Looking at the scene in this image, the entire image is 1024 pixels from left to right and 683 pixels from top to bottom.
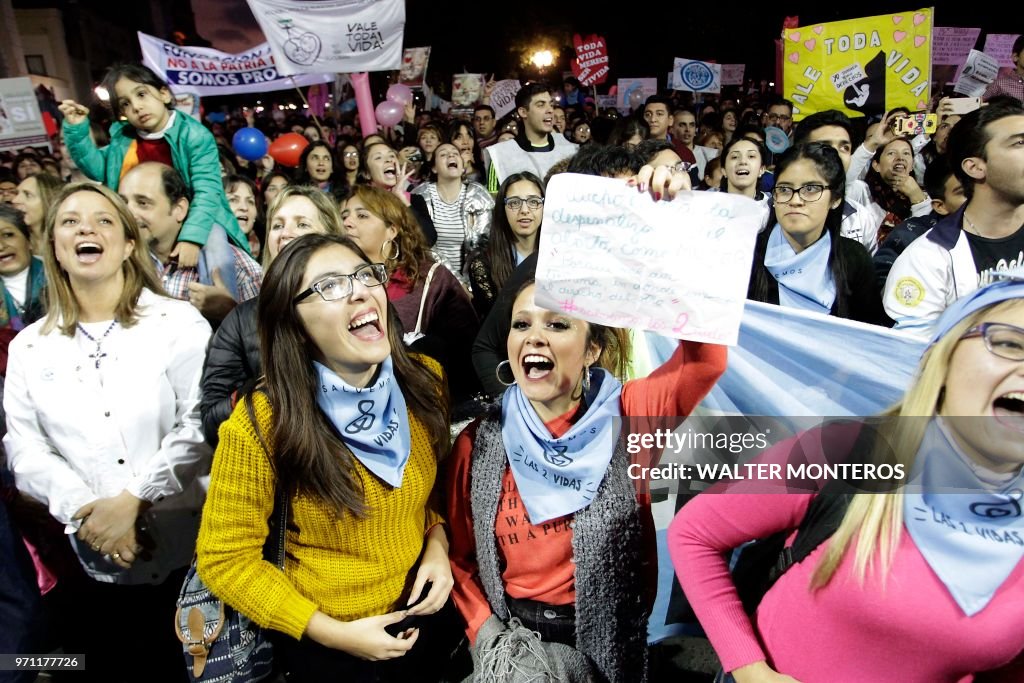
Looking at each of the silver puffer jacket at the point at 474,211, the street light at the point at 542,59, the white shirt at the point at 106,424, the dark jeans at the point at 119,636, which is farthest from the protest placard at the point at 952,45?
the street light at the point at 542,59

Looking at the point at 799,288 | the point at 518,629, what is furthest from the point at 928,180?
the point at 518,629

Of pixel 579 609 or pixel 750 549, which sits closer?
pixel 750 549

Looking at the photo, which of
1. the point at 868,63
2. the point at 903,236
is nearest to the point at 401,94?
the point at 868,63

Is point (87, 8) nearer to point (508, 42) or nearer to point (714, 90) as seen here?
point (508, 42)

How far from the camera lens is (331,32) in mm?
6156

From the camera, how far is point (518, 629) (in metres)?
1.96

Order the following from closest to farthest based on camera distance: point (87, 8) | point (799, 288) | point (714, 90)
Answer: point (799, 288)
point (714, 90)
point (87, 8)

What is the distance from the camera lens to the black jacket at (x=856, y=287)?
2787mm

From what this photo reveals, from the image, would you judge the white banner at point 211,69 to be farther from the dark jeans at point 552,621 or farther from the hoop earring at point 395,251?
the dark jeans at point 552,621

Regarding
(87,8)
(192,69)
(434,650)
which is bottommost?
(434,650)

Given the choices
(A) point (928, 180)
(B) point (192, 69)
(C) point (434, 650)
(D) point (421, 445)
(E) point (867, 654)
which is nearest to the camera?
(E) point (867, 654)

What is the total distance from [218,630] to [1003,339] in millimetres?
2248

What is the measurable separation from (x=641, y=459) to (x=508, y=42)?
32315mm

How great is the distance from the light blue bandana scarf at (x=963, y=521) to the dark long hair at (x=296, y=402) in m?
1.48
